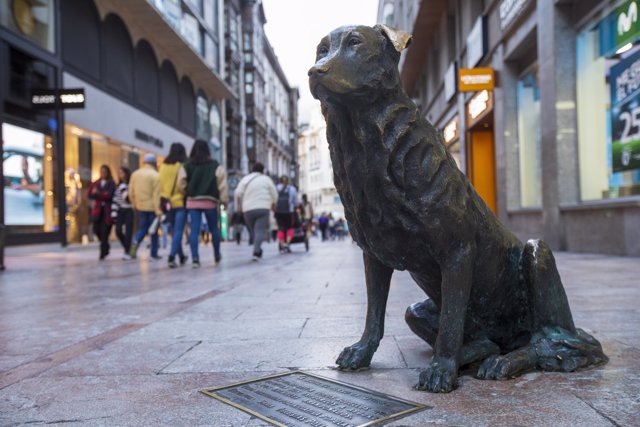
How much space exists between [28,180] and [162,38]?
9805 millimetres

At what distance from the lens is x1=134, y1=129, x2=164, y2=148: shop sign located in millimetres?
20094

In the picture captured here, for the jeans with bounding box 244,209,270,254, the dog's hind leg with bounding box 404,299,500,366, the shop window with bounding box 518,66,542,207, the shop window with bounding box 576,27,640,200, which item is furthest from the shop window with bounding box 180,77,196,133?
the dog's hind leg with bounding box 404,299,500,366

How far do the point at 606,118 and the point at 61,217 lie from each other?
43.5 ft

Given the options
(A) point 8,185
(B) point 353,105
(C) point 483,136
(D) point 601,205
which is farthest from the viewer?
(C) point 483,136

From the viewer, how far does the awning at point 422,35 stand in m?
20.0

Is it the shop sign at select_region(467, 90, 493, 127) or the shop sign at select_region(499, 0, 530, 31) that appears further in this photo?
the shop sign at select_region(467, 90, 493, 127)

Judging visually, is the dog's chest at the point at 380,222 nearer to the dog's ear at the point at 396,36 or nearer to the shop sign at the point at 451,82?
the dog's ear at the point at 396,36

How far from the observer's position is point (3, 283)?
7.05 m

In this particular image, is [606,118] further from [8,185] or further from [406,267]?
[8,185]

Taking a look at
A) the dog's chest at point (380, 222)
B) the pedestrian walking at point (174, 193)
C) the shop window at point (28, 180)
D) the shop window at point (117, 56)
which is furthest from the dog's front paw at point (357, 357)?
the shop window at point (117, 56)

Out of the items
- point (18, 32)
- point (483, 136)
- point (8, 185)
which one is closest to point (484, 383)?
point (8, 185)

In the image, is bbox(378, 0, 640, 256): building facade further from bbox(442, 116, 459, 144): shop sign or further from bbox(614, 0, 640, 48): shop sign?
bbox(442, 116, 459, 144): shop sign

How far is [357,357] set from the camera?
261cm

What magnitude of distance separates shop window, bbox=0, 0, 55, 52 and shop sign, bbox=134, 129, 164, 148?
5428mm
